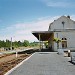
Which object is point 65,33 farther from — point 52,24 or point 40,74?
point 40,74

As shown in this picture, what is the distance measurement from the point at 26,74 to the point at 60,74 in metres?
1.82

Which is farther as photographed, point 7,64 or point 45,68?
point 7,64

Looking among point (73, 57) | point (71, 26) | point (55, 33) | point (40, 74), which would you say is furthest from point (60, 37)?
point (40, 74)

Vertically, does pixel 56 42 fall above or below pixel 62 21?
below

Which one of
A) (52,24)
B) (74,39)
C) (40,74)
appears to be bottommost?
(40,74)

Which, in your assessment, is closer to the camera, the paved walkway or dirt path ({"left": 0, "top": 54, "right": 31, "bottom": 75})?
the paved walkway

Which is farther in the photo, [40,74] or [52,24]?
[52,24]

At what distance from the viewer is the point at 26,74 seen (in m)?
12.7

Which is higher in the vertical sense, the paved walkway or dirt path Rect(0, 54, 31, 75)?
the paved walkway

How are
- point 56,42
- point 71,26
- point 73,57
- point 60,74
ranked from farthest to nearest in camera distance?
point 71,26
point 56,42
point 73,57
point 60,74

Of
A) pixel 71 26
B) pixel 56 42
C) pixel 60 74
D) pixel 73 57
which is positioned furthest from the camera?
pixel 71 26

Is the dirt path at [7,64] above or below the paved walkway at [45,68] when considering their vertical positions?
below

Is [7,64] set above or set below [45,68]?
below

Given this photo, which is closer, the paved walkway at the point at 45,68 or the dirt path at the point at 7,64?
the paved walkway at the point at 45,68
